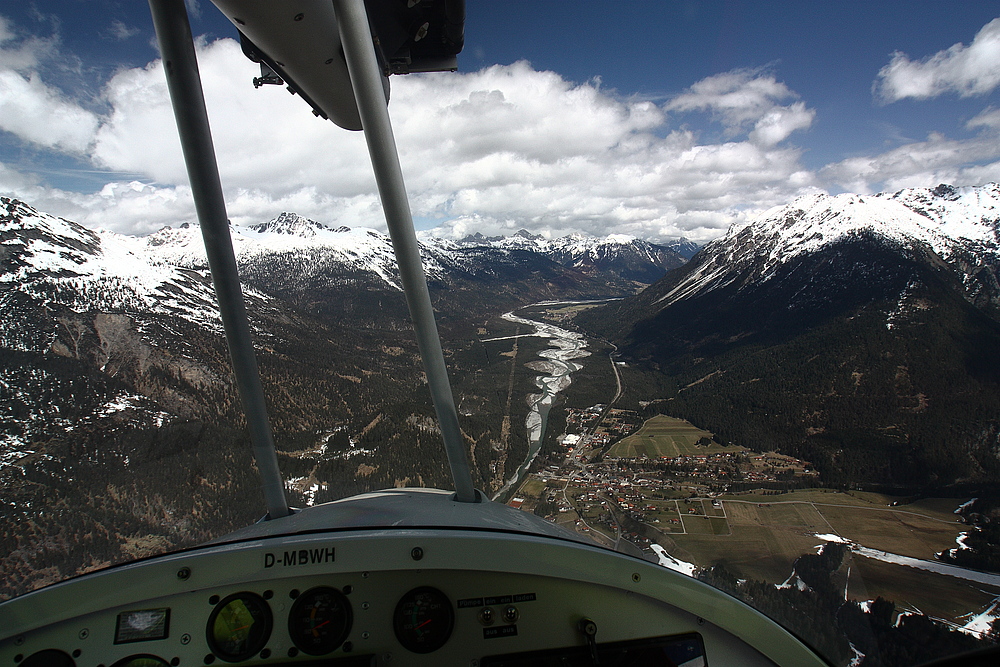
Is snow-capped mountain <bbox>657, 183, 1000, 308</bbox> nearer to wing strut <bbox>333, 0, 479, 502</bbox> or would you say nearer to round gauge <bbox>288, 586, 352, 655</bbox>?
wing strut <bbox>333, 0, 479, 502</bbox>

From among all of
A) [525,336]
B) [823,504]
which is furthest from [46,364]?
[525,336]

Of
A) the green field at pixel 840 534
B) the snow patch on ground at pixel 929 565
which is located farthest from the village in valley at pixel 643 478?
the snow patch on ground at pixel 929 565

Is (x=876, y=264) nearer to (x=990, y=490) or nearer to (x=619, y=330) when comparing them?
(x=619, y=330)

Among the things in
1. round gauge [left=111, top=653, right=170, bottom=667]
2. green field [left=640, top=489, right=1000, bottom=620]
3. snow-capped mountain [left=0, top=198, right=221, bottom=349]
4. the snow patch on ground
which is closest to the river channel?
green field [left=640, top=489, right=1000, bottom=620]

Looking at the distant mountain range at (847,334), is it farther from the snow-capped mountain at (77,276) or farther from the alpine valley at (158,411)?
the snow-capped mountain at (77,276)

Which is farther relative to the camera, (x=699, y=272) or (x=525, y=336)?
(x=699, y=272)

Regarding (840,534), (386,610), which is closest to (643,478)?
(840,534)
